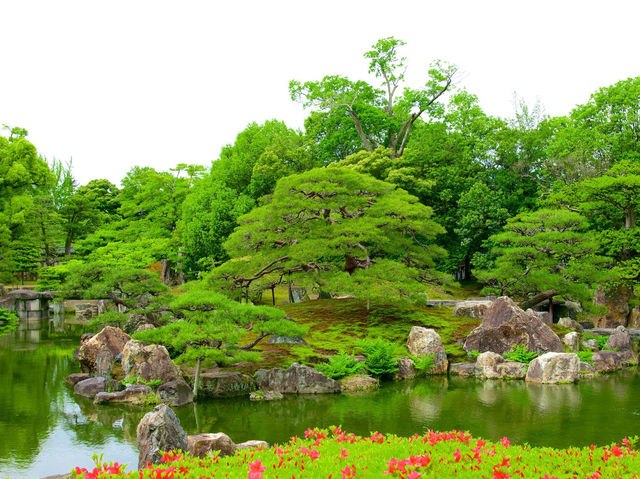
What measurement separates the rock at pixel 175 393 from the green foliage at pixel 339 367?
3.80 metres

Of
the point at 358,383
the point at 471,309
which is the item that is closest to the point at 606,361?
the point at 471,309

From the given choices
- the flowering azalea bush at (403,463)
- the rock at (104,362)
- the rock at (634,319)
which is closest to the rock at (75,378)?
the rock at (104,362)

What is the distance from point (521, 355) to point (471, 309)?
443 centimetres

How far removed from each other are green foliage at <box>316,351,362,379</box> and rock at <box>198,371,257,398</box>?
205cm

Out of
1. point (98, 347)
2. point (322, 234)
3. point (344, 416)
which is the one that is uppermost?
point (322, 234)

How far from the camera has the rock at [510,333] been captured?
16578 mm

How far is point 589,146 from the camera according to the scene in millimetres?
26438

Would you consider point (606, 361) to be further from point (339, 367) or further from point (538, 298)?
point (339, 367)

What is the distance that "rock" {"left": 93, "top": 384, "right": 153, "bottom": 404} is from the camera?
42.0ft

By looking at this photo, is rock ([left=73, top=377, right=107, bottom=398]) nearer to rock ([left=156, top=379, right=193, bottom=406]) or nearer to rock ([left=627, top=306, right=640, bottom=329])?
rock ([left=156, top=379, right=193, bottom=406])

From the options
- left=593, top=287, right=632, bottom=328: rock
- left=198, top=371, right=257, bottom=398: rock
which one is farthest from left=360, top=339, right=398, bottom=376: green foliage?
left=593, top=287, right=632, bottom=328: rock

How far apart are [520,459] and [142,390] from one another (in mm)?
9866

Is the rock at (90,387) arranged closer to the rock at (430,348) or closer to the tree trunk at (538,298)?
the rock at (430,348)

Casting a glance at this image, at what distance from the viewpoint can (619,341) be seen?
57.8ft
